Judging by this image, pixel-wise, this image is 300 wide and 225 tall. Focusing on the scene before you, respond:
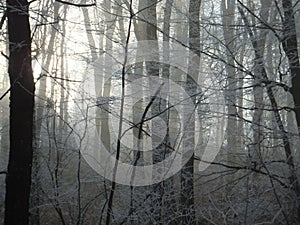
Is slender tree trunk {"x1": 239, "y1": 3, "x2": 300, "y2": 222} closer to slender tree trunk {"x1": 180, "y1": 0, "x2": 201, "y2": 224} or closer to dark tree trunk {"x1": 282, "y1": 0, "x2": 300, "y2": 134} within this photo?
dark tree trunk {"x1": 282, "y1": 0, "x2": 300, "y2": 134}

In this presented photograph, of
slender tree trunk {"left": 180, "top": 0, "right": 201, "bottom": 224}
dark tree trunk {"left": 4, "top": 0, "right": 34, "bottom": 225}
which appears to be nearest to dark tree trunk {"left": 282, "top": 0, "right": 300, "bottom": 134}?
slender tree trunk {"left": 180, "top": 0, "right": 201, "bottom": 224}

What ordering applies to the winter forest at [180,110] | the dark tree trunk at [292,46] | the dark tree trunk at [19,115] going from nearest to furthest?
1. the dark tree trunk at [19,115]
2. the winter forest at [180,110]
3. the dark tree trunk at [292,46]

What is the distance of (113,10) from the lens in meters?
5.34

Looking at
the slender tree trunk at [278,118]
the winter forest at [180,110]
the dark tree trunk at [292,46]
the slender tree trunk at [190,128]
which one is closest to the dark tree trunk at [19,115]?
the winter forest at [180,110]

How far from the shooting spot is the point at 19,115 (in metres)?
3.94

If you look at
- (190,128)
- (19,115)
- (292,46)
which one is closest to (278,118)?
(292,46)

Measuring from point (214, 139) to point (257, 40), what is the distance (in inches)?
119

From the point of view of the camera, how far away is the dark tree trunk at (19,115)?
3.83m

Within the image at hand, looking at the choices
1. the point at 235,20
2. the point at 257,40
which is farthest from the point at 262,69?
the point at 235,20

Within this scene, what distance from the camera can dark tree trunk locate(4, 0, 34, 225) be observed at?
3828 millimetres

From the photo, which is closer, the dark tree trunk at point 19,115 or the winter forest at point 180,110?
the dark tree trunk at point 19,115

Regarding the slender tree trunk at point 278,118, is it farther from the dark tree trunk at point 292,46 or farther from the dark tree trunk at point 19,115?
the dark tree trunk at point 19,115

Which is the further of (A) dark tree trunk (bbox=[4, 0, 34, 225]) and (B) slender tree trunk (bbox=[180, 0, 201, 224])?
(B) slender tree trunk (bbox=[180, 0, 201, 224])

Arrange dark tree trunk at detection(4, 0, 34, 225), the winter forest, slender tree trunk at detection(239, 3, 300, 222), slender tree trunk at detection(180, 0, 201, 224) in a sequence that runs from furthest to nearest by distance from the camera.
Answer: slender tree trunk at detection(180, 0, 201, 224) < slender tree trunk at detection(239, 3, 300, 222) < the winter forest < dark tree trunk at detection(4, 0, 34, 225)
